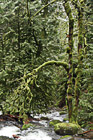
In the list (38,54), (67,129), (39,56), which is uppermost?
(38,54)

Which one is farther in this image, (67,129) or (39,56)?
(39,56)

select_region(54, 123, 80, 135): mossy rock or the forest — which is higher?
the forest

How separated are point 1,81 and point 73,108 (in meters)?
4.16

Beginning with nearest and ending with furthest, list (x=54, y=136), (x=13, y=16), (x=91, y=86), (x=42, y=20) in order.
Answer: (x=54, y=136), (x=91, y=86), (x=13, y=16), (x=42, y=20)

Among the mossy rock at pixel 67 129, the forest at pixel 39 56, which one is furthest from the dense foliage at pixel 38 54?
the mossy rock at pixel 67 129

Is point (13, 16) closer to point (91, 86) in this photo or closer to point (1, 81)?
point (1, 81)

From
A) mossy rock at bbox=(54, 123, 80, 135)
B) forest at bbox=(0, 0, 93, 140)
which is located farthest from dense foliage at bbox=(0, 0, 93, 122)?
mossy rock at bbox=(54, 123, 80, 135)

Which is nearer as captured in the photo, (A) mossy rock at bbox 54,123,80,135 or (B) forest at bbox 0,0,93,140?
(A) mossy rock at bbox 54,123,80,135

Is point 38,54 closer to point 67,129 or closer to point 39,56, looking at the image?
point 39,56

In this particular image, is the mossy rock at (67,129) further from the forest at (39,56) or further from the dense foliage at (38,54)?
the dense foliage at (38,54)

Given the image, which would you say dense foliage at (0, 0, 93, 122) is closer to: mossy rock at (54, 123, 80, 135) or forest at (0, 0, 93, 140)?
forest at (0, 0, 93, 140)

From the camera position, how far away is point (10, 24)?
1049 centimetres

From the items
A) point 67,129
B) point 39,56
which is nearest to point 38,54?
point 39,56

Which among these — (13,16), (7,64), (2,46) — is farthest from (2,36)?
Answer: (7,64)
